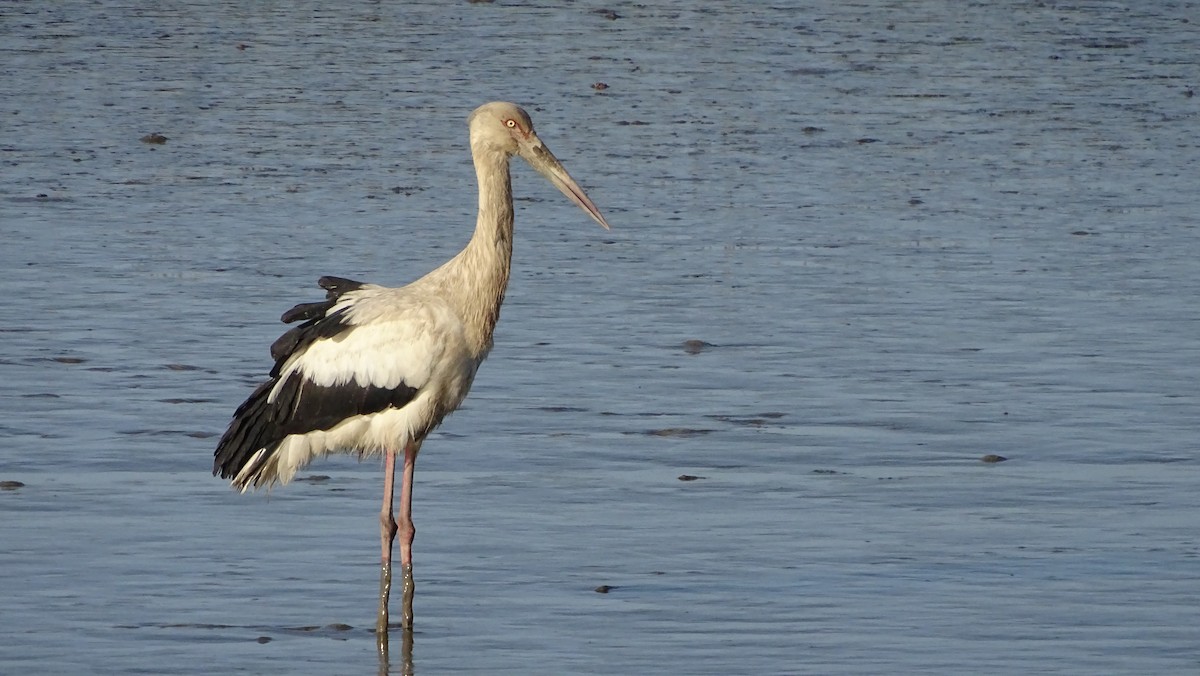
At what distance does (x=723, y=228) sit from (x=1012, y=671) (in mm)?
7392

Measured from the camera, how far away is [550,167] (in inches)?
344

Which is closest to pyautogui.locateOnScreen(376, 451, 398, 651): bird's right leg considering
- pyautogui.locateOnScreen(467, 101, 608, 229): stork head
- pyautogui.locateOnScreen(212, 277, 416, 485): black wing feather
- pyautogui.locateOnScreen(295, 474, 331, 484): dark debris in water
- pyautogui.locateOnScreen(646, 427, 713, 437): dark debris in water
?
pyautogui.locateOnScreen(212, 277, 416, 485): black wing feather

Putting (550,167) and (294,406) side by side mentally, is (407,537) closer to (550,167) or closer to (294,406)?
(294,406)

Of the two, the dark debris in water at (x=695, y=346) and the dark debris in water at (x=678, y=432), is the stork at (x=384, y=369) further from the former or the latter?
the dark debris in water at (x=695, y=346)

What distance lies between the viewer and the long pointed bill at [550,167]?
8664 mm

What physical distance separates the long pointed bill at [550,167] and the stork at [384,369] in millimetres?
145

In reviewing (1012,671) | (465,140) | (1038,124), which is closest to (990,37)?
(1038,124)

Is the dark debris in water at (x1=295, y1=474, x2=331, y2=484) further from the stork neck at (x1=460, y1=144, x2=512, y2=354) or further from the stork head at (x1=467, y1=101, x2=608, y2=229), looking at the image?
the stork head at (x1=467, y1=101, x2=608, y2=229)

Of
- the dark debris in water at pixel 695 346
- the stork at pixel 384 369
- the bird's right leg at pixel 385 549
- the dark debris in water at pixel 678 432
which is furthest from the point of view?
the dark debris in water at pixel 695 346

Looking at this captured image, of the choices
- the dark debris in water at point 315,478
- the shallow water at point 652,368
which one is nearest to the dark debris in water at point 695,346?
the shallow water at point 652,368

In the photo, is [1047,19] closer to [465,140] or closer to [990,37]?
[990,37]

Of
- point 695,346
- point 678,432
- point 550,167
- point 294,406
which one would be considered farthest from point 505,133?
point 695,346

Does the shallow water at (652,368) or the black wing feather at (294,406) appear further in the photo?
the black wing feather at (294,406)

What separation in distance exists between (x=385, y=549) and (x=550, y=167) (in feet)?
5.38
